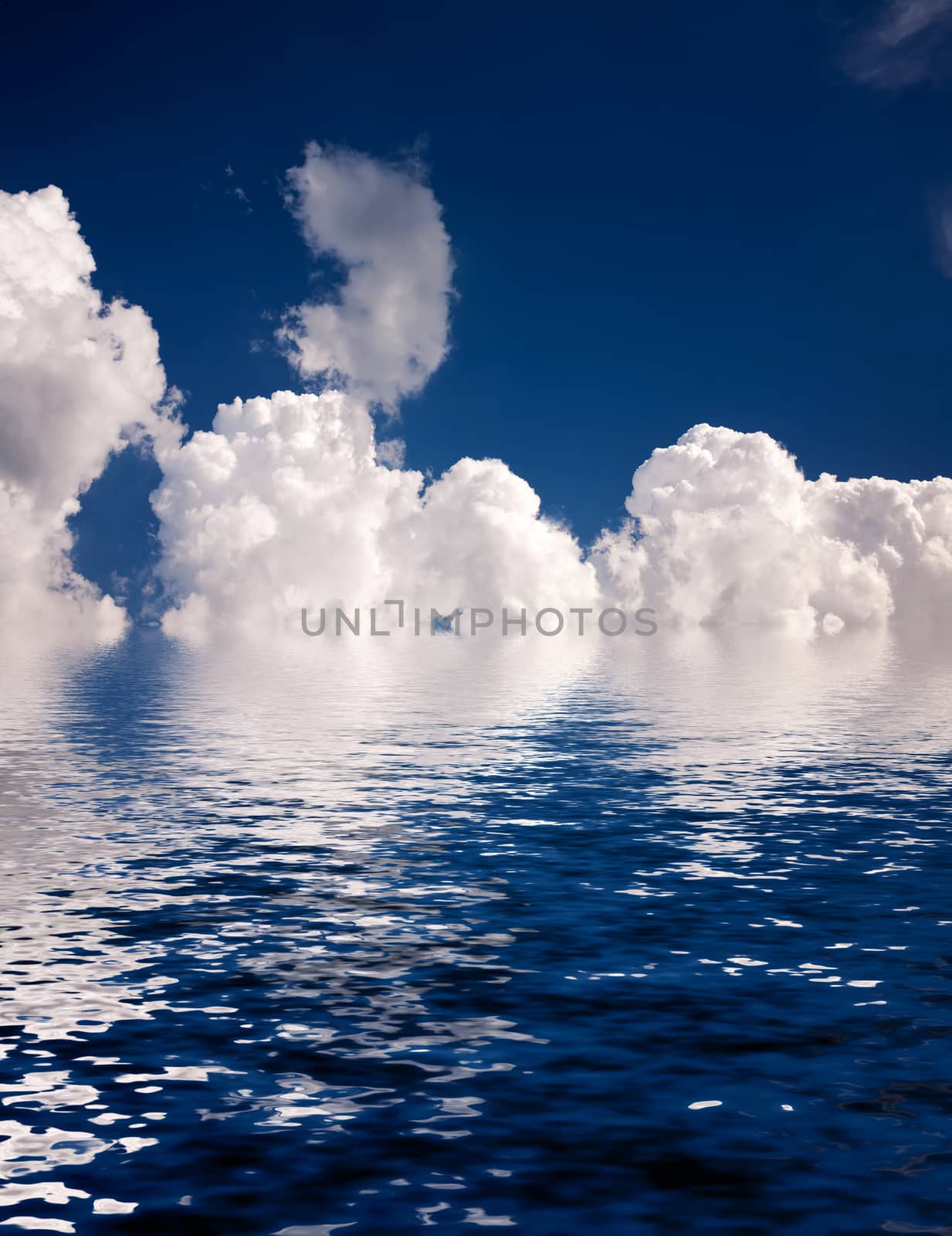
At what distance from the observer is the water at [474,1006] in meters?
20.0

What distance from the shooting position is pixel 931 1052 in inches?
1043

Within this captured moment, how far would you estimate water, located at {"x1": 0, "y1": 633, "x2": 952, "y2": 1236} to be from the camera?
1997 centimetres

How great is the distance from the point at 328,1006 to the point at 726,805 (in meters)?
→ 39.4

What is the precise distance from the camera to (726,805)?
213 ft

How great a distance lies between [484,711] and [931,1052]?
10381 centimetres

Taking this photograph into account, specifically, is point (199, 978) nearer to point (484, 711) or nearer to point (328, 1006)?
point (328, 1006)

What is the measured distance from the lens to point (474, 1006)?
2997cm

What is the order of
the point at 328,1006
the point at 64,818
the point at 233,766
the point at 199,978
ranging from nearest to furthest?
the point at 328,1006, the point at 199,978, the point at 64,818, the point at 233,766

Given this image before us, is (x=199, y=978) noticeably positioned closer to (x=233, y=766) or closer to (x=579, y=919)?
(x=579, y=919)

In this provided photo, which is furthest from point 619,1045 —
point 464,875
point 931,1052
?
point 464,875

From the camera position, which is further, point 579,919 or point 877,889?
point 877,889

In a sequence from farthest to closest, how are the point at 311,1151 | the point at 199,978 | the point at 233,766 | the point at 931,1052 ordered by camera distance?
the point at 233,766 < the point at 199,978 < the point at 931,1052 < the point at 311,1151

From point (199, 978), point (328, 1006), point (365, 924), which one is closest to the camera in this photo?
point (328, 1006)

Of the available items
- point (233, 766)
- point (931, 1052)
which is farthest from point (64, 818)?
point (931, 1052)
